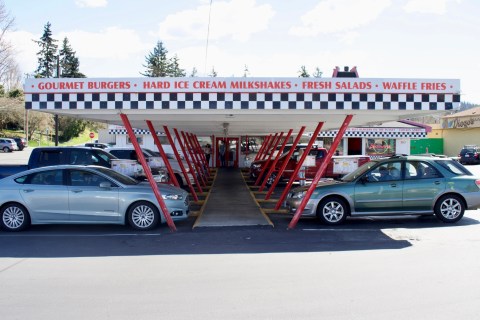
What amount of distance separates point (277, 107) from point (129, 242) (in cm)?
386

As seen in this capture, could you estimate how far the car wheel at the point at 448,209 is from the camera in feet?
33.8

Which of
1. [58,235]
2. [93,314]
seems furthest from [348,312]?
[58,235]

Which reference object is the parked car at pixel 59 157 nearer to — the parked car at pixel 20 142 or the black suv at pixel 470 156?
the black suv at pixel 470 156

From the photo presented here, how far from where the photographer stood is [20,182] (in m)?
9.83

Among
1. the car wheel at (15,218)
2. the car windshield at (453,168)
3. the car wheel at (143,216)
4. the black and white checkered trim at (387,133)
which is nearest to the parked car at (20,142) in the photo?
the black and white checkered trim at (387,133)

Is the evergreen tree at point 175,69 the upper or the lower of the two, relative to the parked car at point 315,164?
upper

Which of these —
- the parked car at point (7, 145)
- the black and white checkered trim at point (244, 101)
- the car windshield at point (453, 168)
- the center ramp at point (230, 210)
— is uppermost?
the black and white checkered trim at point (244, 101)

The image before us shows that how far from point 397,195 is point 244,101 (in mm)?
3986

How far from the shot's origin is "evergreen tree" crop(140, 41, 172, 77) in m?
76.6

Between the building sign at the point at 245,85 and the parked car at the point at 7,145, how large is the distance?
1826 inches

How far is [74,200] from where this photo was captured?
960 centimetres

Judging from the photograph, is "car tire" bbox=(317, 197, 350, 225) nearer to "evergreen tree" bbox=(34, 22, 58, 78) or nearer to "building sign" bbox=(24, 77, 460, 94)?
"building sign" bbox=(24, 77, 460, 94)

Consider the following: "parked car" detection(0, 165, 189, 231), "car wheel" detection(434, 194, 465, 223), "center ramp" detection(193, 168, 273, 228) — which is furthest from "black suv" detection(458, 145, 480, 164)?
"parked car" detection(0, 165, 189, 231)

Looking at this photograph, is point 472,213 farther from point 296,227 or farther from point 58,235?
point 58,235
